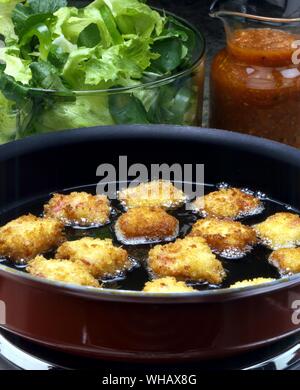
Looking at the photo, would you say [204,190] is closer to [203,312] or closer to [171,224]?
[171,224]

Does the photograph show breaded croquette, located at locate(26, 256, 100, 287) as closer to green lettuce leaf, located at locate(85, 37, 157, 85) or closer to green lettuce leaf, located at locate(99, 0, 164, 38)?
green lettuce leaf, located at locate(85, 37, 157, 85)

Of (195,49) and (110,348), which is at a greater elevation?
(195,49)

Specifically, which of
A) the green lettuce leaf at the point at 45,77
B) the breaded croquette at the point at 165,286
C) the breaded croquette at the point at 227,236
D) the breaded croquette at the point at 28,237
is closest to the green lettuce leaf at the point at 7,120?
the green lettuce leaf at the point at 45,77

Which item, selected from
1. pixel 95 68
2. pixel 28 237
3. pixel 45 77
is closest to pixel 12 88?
pixel 45 77

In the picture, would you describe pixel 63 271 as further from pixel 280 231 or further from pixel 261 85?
pixel 261 85

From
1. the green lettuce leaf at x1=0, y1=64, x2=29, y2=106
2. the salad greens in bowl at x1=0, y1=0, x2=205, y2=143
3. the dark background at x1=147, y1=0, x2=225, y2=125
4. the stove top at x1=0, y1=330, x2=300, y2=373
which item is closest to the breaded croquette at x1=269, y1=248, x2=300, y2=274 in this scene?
the stove top at x1=0, y1=330, x2=300, y2=373
